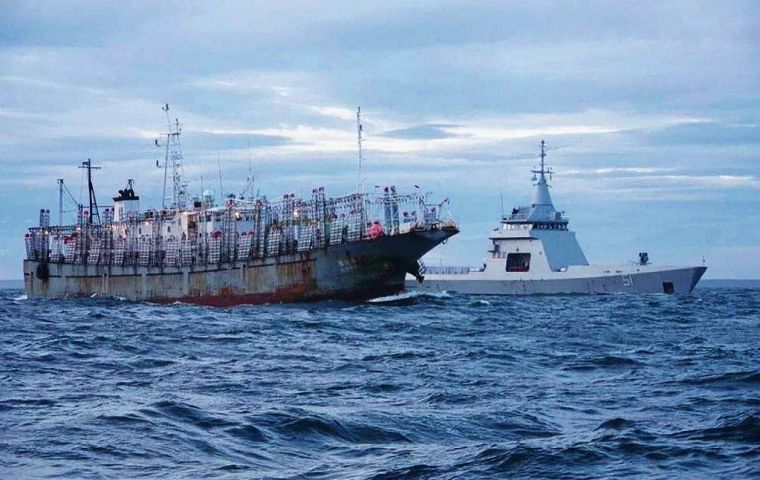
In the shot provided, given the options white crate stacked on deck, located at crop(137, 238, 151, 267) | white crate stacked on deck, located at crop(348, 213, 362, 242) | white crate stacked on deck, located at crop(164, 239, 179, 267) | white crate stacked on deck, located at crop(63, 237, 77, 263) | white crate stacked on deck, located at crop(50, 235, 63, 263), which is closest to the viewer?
white crate stacked on deck, located at crop(348, 213, 362, 242)

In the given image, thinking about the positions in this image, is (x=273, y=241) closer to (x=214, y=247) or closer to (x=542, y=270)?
(x=214, y=247)

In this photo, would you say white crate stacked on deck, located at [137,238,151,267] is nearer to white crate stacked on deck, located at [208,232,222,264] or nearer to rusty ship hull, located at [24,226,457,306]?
rusty ship hull, located at [24,226,457,306]

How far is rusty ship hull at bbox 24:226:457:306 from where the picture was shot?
6500 cm

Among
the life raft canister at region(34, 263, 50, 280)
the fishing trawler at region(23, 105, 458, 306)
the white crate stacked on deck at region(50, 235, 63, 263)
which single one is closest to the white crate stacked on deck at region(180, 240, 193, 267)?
the fishing trawler at region(23, 105, 458, 306)

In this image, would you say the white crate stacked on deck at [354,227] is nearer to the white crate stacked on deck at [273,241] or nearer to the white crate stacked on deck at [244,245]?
the white crate stacked on deck at [273,241]

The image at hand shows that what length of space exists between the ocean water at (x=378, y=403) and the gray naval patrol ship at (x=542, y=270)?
4775 centimetres

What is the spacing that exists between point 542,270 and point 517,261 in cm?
329

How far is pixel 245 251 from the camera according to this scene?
2793 inches

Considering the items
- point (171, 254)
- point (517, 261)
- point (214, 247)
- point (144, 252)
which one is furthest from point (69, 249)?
point (517, 261)

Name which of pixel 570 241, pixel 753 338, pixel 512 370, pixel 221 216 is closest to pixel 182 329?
Answer: pixel 512 370

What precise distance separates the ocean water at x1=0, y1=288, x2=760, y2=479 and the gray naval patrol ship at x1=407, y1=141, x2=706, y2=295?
157 feet

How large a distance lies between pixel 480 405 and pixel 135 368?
35.5 feet

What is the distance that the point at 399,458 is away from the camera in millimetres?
18000

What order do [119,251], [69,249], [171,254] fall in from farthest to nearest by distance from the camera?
[69,249]
[119,251]
[171,254]
